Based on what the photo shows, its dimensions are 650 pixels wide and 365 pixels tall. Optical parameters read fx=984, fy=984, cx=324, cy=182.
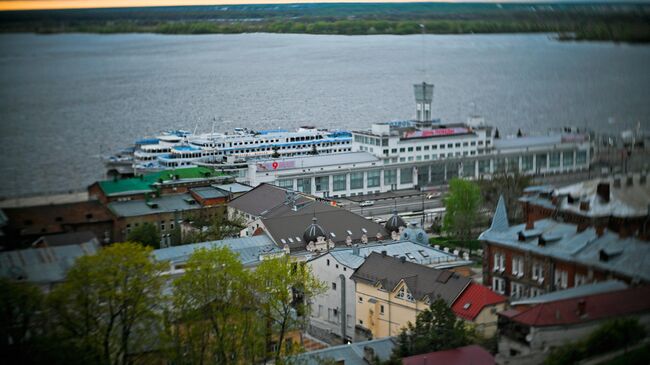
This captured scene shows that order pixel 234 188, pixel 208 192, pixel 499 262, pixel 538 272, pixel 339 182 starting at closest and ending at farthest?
pixel 538 272 → pixel 499 262 → pixel 208 192 → pixel 234 188 → pixel 339 182

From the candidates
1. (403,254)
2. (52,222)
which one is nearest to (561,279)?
(403,254)

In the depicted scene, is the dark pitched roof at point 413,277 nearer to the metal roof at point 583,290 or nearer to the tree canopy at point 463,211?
the metal roof at point 583,290

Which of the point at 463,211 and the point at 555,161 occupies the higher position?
the point at 555,161

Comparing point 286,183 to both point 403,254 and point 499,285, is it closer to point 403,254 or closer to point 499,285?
point 403,254

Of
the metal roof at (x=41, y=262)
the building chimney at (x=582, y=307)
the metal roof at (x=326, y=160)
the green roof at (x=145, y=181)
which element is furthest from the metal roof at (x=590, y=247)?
the metal roof at (x=326, y=160)

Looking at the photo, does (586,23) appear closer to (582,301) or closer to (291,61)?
(582,301)

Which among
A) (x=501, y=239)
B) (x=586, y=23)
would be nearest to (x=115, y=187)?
(x=501, y=239)

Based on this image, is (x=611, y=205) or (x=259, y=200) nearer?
(x=611, y=205)
